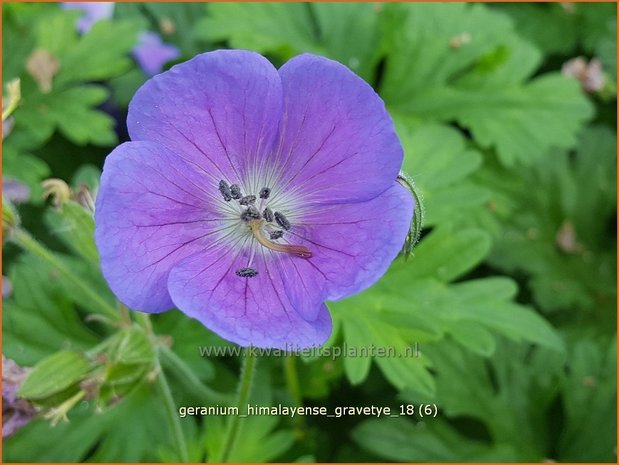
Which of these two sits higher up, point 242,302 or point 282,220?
point 282,220

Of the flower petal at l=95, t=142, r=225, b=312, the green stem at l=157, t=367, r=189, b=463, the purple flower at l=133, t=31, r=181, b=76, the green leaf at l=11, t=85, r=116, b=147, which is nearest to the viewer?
the flower petal at l=95, t=142, r=225, b=312

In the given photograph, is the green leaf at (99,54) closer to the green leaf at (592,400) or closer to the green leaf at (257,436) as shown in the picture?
the green leaf at (257,436)

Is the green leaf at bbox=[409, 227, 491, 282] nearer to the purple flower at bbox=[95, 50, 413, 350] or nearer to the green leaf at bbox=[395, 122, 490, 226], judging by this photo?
the green leaf at bbox=[395, 122, 490, 226]

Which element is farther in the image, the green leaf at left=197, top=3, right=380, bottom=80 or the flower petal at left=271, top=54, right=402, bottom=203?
the green leaf at left=197, top=3, right=380, bottom=80

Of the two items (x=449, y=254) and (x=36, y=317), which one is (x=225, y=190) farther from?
(x=36, y=317)

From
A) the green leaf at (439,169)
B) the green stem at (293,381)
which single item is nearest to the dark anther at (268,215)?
the green leaf at (439,169)

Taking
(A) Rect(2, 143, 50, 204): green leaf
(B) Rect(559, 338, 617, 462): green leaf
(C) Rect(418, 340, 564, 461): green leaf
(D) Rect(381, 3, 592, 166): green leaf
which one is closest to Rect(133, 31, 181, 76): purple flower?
Result: (A) Rect(2, 143, 50, 204): green leaf

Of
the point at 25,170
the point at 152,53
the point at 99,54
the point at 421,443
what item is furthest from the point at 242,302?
the point at 152,53

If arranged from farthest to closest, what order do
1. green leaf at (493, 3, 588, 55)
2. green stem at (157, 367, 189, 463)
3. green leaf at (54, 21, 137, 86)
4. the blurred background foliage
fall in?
green leaf at (493, 3, 588, 55)
green leaf at (54, 21, 137, 86)
the blurred background foliage
green stem at (157, 367, 189, 463)

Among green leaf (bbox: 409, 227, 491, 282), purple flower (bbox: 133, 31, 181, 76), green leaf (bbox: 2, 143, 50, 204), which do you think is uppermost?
purple flower (bbox: 133, 31, 181, 76)
